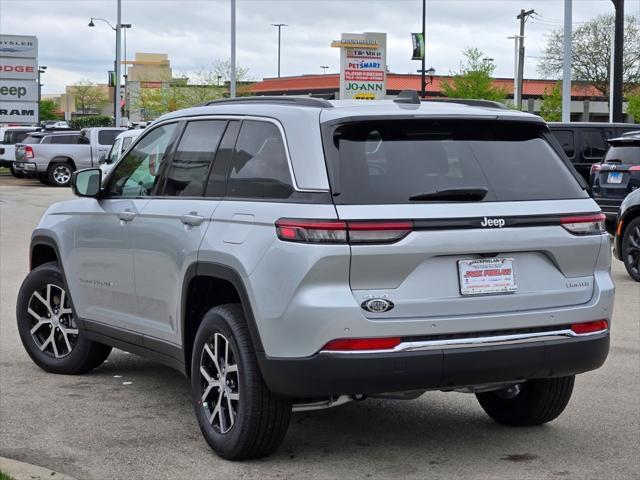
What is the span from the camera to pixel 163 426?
6.67 m

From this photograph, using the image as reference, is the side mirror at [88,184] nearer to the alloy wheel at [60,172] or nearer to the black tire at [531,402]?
the black tire at [531,402]

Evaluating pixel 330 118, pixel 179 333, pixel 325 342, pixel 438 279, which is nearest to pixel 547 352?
pixel 438 279

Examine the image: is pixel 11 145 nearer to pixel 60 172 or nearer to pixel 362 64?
pixel 60 172

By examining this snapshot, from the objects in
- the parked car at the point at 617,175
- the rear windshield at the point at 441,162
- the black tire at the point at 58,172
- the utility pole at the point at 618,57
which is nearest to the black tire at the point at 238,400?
the rear windshield at the point at 441,162

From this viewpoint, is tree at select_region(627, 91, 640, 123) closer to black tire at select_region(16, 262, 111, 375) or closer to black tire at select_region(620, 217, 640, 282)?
black tire at select_region(620, 217, 640, 282)

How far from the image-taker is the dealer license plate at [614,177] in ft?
59.1

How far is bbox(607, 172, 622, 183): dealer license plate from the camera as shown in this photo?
18000 millimetres

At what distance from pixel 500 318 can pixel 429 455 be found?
0.92 meters

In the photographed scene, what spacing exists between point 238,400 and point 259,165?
1.17 meters

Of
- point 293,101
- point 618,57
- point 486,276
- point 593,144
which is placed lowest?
point 486,276

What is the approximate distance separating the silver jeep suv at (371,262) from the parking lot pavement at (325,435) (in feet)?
0.89

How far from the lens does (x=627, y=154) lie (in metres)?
17.9

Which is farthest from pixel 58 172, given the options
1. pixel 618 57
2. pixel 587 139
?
pixel 587 139

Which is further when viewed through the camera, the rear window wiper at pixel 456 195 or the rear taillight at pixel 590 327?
the rear taillight at pixel 590 327
